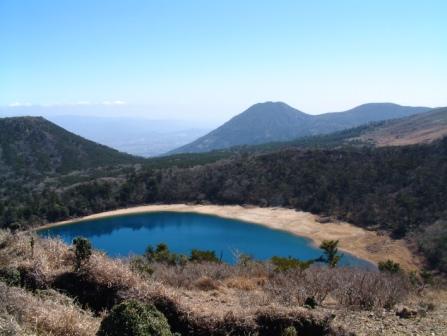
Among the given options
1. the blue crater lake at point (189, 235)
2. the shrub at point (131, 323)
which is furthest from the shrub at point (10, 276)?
the blue crater lake at point (189, 235)

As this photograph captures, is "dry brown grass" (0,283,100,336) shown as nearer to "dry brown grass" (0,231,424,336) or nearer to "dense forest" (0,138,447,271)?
"dry brown grass" (0,231,424,336)

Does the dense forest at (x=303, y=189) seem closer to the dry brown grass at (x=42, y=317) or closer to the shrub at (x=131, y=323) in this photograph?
the shrub at (x=131, y=323)

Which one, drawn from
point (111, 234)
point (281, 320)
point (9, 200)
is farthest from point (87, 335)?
point (9, 200)

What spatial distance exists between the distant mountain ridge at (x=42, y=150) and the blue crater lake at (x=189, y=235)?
93.1 feet

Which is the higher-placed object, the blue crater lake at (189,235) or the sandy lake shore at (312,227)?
the sandy lake shore at (312,227)

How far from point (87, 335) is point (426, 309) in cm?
1019

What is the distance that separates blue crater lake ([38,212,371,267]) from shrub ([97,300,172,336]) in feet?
155

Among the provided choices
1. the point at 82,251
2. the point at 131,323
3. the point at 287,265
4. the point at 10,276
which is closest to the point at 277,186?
the point at 287,265

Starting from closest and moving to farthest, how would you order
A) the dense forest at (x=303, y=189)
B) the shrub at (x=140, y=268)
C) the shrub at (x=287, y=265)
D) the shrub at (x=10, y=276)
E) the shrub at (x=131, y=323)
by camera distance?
the shrub at (x=131, y=323) → the shrub at (x=10, y=276) → the shrub at (x=140, y=268) → the shrub at (x=287, y=265) → the dense forest at (x=303, y=189)

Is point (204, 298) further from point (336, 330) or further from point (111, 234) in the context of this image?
point (111, 234)

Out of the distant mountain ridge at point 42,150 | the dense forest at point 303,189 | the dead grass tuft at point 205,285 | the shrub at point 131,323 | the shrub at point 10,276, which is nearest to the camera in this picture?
the shrub at point 131,323

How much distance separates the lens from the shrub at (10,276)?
352 inches

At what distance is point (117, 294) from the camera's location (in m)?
9.02

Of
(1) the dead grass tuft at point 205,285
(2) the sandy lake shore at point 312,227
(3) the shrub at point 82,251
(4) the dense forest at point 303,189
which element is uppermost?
(3) the shrub at point 82,251
